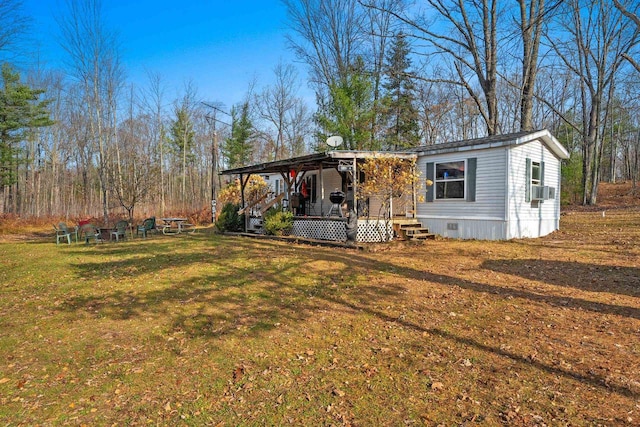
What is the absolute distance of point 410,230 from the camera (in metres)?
12.5

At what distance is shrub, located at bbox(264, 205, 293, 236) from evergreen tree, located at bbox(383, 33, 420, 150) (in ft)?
46.4

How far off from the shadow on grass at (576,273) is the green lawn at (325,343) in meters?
0.05

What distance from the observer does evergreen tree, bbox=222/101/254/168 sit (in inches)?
1256

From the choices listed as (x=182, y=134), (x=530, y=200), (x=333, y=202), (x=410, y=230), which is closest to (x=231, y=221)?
(x=333, y=202)

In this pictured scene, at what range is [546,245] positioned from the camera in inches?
423

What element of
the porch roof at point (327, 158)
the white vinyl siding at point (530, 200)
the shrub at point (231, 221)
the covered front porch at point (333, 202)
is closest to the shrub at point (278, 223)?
the covered front porch at point (333, 202)

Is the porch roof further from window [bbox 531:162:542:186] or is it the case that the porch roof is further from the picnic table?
the picnic table

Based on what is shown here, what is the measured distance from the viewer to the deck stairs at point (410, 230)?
40.7 feet

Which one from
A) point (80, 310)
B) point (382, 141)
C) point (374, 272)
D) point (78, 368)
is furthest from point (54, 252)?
point (382, 141)

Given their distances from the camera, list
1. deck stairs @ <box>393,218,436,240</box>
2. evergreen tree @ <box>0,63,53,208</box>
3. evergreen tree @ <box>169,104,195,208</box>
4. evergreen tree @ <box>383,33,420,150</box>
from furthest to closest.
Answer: evergreen tree @ <box>169,104,195,208</box> → evergreen tree @ <box>383,33,420,150</box> → evergreen tree @ <box>0,63,53,208</box> → deck stairs @ <box>393,218,436,240</box>

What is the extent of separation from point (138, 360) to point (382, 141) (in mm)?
22814

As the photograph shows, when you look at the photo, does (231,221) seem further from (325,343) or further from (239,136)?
(239,136)

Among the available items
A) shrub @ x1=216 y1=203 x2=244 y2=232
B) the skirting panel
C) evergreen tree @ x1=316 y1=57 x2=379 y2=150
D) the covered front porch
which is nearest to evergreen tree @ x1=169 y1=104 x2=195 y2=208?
evergreen tree @ x1=316 y1=57 x2=379 y2=150

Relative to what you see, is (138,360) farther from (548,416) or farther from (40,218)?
(40,218)
